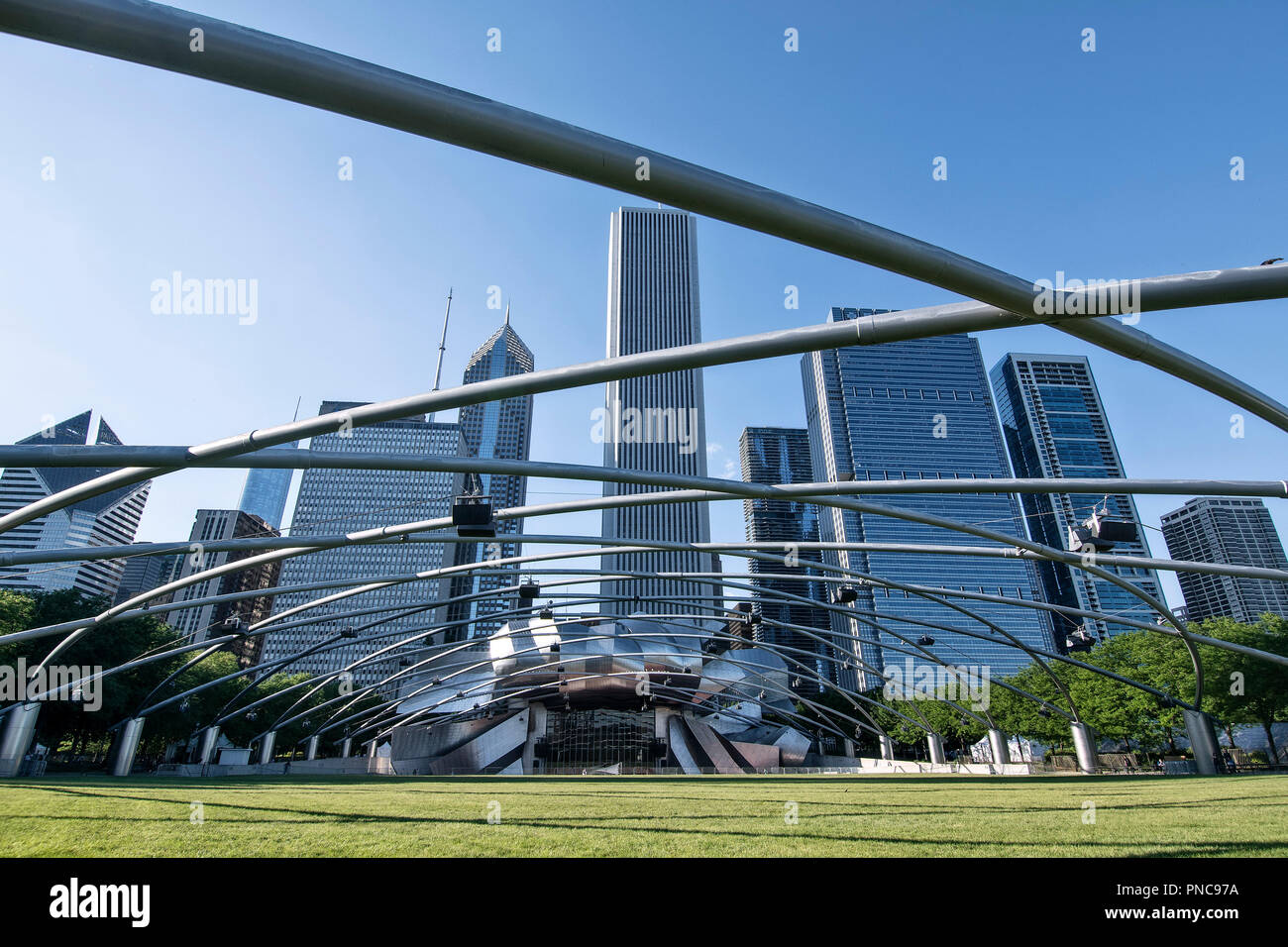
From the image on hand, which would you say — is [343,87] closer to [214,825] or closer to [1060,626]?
[214,825]

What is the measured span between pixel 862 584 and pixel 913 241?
22386 millimetres

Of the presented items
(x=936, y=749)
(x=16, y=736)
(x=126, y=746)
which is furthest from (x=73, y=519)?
(x=936, y=749)

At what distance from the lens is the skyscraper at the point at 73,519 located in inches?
4906

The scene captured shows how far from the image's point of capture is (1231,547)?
15088 cm

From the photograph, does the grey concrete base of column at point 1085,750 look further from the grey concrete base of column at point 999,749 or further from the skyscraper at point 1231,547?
the skyscraper at point 1231,547

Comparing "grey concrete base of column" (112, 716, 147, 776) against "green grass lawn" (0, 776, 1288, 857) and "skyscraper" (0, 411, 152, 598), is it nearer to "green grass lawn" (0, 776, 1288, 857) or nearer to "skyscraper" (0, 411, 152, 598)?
"green grass lawn" (0, 776, 1288, 857)

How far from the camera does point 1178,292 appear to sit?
5750 millimetres

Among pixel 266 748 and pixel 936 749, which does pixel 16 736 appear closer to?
pixel 266 748

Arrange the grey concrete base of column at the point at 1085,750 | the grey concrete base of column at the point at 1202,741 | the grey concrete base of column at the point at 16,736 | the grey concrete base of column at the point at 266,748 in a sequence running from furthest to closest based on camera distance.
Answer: the grey concrete base of column at the point at 266,748
the grey concrete base of column at the point at 1085,750
the grey concrete base of column at the point at 1202,741
the grey concrete base of column at the point at 16,736

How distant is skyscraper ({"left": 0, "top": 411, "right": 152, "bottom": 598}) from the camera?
12462 cm

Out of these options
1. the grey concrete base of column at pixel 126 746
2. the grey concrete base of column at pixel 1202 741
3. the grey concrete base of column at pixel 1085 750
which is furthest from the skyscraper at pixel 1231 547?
the grey concrete base of column at pixel 126 746

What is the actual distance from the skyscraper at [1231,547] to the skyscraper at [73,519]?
234m

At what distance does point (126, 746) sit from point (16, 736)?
5674 mm
